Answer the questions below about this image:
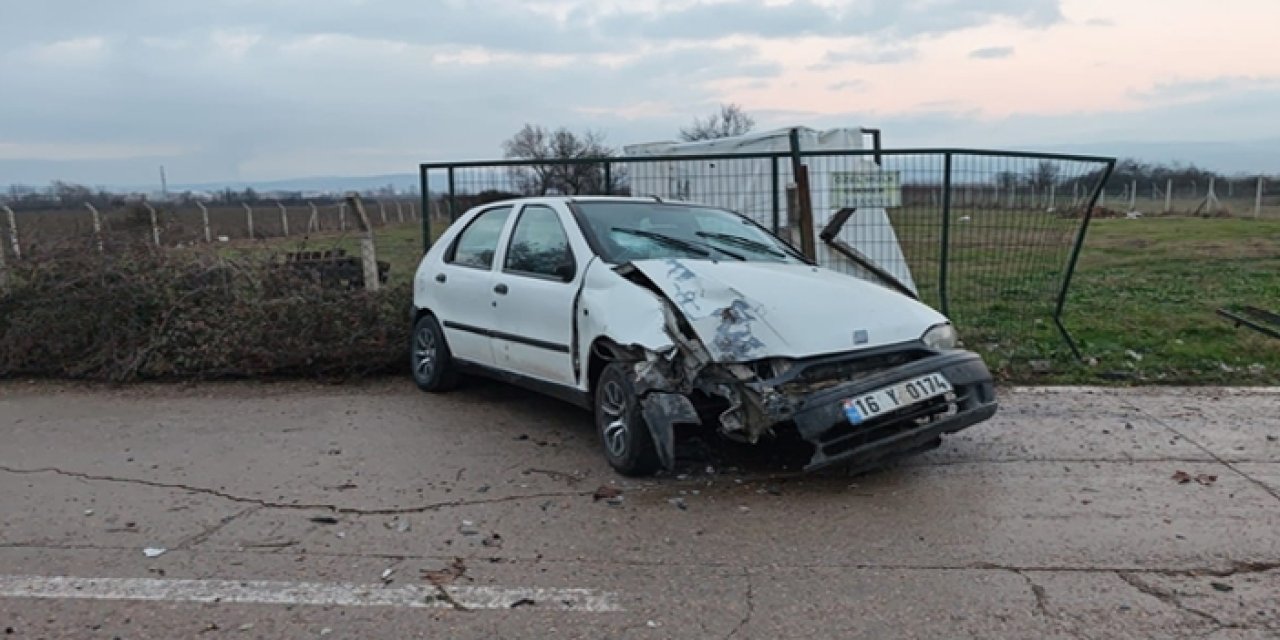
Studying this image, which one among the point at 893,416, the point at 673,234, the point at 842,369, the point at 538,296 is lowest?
the point at 893,416

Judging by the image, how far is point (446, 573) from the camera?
395cm

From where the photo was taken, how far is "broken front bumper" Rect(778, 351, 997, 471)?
4.57 meters

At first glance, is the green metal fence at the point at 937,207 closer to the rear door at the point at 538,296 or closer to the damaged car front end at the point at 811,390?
the rear door at the point at 538,296

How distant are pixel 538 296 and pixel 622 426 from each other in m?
1.21

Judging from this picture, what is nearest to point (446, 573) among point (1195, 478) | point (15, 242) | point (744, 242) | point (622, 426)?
point (622, 426)

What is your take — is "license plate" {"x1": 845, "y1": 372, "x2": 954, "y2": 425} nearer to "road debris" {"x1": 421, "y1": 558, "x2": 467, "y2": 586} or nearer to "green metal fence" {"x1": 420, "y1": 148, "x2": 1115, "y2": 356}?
"road debris" {"x1": 421, "y1": 558, "x2": 467, "y2": 586}

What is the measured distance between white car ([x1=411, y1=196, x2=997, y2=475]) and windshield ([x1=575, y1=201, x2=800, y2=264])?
15 mm

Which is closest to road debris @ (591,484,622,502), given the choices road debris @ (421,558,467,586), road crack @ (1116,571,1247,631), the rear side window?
road debris @ (421,558,467,586)

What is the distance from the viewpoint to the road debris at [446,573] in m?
3.88

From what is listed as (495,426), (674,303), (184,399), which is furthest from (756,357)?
(184,399)

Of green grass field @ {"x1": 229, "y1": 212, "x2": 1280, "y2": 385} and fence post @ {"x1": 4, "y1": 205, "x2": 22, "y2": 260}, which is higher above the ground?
fence post @ {"x1": 4, "y1": 205, "x2": 22, "y2": 260}

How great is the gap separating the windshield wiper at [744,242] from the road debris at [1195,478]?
2620 millimetres

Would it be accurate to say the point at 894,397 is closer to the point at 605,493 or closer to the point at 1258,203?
the point at 605,493

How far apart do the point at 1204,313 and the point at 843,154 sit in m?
4.61
